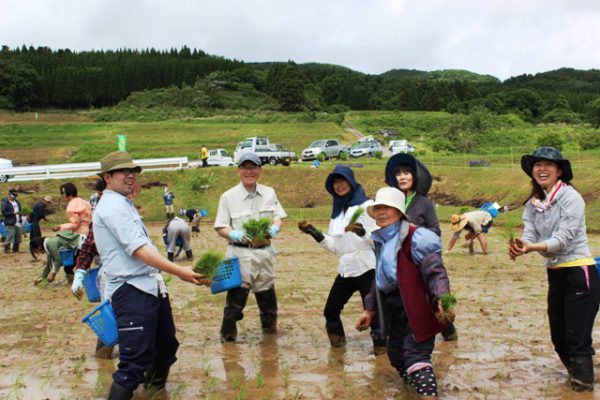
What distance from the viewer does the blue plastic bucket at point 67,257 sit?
1141 centimetres

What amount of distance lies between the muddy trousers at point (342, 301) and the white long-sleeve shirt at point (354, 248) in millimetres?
82

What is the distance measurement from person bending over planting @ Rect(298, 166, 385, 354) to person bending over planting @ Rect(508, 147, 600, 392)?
1.60 meters

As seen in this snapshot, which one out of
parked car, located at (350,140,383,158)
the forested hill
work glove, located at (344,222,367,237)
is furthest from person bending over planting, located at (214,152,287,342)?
the forested hill

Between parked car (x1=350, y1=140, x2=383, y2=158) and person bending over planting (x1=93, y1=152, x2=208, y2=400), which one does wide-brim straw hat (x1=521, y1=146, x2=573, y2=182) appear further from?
parked car (x1=350, y1=140, x2=383, y2=158)

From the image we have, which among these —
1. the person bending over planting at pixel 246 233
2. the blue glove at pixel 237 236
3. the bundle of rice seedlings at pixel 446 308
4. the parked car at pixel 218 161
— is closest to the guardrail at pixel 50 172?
the parked car at pixel 218 161

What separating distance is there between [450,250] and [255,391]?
10.2m

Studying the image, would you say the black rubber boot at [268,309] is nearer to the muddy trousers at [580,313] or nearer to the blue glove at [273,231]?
the blue glove at [273,231]

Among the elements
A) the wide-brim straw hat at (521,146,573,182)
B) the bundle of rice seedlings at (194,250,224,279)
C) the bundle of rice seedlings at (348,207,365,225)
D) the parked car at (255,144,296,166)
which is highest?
the parked car at (255,144,296,166)

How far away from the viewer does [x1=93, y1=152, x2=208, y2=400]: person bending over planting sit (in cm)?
473

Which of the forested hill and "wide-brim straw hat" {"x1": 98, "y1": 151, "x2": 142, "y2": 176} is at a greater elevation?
the forested hill

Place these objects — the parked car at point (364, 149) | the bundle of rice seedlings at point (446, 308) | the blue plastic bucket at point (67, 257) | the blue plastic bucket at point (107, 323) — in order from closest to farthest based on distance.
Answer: the bundle of rice seedlings at point (446, 308), the blue plastic bucket at point (107, 323), the blue plastic bucket at point (67, 257), the parked car at point (364, 149)

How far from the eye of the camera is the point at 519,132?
63594 millimetres

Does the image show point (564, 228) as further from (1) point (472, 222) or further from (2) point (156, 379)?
(1) point (472, 222)

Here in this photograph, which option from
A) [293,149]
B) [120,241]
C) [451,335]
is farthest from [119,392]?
[293,149]
